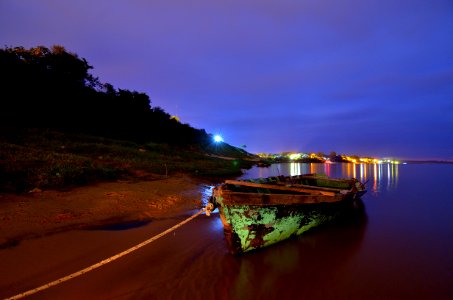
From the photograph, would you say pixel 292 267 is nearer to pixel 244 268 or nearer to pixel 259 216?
pixel 244 268

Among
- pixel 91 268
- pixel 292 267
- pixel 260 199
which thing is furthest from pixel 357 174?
pixel 91 268

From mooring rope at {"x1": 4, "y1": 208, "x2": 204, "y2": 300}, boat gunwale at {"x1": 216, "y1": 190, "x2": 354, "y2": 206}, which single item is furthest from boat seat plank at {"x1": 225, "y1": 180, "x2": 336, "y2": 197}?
mooring rope at {"x1": 4, "y1": 208, "x2": 204, "y2": 300}

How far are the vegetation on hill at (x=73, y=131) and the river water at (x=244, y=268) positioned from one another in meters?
5.89

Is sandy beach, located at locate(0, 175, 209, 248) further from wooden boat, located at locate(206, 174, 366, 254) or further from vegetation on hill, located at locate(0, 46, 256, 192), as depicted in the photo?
wooden boat, located at locate(206, 174, 366, 254)

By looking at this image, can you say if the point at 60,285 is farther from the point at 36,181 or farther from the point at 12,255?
the point at 36,181

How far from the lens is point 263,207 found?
6.28 metres

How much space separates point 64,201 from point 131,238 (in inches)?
147

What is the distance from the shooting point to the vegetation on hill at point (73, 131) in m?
12.4

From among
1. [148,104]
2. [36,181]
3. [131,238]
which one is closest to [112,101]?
[148,104]

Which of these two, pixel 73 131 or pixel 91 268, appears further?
pixel 73 131

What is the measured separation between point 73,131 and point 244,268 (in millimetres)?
32415

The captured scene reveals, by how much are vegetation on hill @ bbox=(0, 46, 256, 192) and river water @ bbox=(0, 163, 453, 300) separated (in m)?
5.89

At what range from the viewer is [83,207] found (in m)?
9.16

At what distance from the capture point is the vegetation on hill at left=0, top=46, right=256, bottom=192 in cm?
1242
